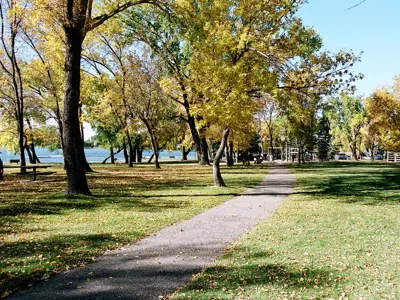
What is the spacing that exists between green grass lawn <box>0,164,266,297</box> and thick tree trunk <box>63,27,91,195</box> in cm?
93

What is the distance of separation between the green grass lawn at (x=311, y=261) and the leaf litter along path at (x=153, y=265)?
0.35 meters

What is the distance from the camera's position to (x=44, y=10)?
1275 centimetres

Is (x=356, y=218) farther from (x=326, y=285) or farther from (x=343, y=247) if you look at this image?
(x=326, y=285)

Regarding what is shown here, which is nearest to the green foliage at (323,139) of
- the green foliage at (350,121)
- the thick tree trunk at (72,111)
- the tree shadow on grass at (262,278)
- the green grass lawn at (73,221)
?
the green foliage at (350,121)

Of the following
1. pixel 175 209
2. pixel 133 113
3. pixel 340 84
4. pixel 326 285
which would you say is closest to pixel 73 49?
pixel 175 209

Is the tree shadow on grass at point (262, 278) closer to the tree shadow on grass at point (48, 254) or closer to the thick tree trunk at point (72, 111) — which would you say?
the tree shadow on grass at point (48, 254)

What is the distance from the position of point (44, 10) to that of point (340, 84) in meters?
12.0

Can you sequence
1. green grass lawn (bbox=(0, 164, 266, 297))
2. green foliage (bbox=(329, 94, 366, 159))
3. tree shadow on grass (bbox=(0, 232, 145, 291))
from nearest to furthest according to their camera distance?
tree shadow on grass (bbox=(0, 232, 145, 291)) < green grass lawn (bbox=(0, 164, 266, 297)) < green foliage (bbox=(329, 94, 366, 159))

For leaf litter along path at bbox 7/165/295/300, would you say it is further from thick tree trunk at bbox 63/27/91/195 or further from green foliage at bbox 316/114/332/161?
green foliage at bbox 316/114/332/161

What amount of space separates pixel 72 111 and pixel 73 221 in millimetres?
5494

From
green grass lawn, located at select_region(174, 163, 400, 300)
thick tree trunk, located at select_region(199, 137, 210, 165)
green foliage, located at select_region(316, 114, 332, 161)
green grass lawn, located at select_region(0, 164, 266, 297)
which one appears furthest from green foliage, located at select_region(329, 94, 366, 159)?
green grass lawn, located at select_region(174, 163, 400, 300)

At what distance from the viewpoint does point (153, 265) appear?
19.5ft

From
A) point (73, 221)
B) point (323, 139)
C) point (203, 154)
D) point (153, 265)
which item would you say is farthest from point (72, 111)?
point (323, 139)

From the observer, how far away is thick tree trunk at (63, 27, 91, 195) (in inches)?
532
